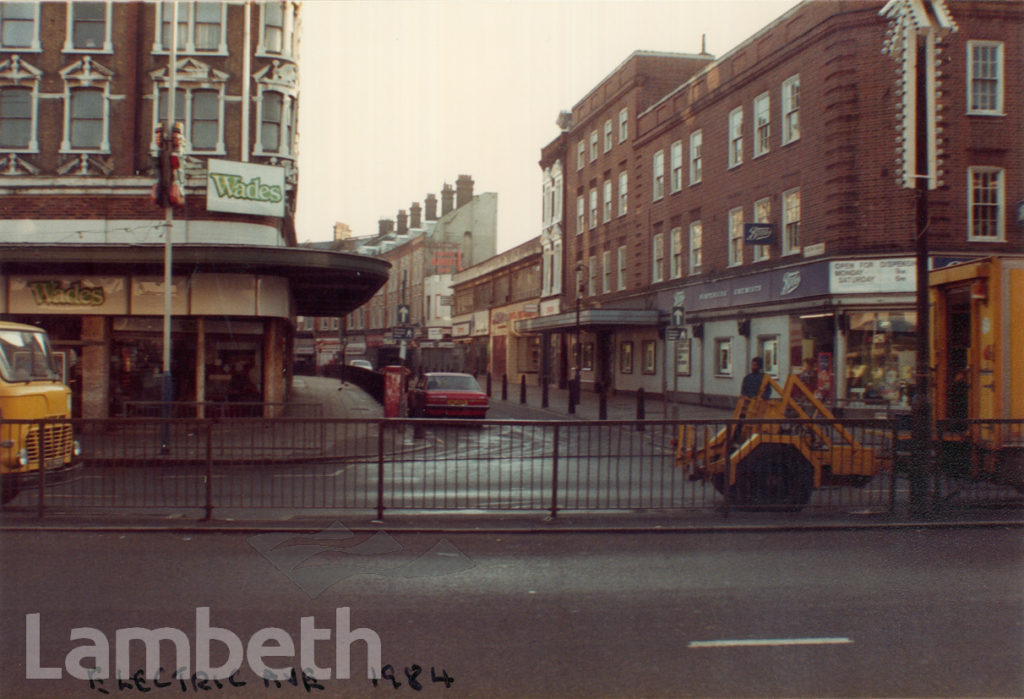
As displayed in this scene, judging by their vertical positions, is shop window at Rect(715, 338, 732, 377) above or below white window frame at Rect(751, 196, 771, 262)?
below

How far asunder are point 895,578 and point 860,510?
3.16 metres

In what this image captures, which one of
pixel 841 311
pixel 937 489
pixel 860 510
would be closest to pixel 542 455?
pixel 860 510

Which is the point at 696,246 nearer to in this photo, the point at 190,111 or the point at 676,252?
the point at 676,252

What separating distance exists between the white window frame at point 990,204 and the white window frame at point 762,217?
607 cm

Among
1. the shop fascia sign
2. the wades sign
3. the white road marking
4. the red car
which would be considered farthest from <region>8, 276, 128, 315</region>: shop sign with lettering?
the white road marking

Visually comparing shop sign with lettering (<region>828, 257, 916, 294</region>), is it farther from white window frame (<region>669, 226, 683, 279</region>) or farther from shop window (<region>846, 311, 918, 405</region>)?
white window frame (<region>669, 226, 683, 279</region>)

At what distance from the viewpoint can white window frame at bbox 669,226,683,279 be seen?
35312mm

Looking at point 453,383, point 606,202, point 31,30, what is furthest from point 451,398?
point 606,202

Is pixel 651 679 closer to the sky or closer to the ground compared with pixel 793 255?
closer to the ground

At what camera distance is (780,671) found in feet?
16.1

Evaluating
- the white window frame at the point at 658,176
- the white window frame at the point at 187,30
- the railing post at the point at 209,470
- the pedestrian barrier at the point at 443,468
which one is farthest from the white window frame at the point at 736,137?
the railing post at the point at 209,470

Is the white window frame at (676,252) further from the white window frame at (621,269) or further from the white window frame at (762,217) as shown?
the white window frame at (762,217)

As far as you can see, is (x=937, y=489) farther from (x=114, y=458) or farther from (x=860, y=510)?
(x=114, y=458)

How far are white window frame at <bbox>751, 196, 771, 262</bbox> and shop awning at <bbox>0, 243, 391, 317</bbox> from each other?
12.3 meters
